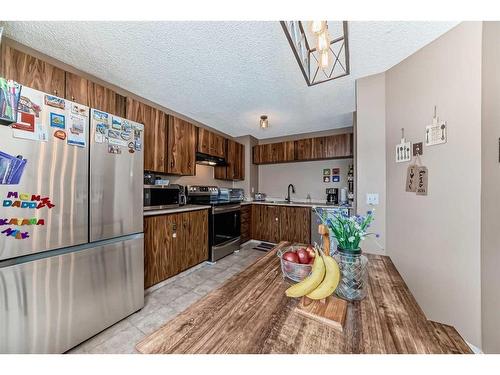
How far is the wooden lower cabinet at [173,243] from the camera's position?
2033 millimetres

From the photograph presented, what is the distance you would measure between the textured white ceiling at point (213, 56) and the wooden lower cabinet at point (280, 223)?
1892 mm

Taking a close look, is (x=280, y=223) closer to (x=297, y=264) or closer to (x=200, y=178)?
(x=200, y=178)

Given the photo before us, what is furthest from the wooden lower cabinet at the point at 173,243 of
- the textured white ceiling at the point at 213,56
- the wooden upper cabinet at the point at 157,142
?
the textured white ceiling at the point at 213,56

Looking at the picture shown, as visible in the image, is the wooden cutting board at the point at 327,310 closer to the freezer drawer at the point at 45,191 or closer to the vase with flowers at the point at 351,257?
the vase with flowers at the point at 351,257

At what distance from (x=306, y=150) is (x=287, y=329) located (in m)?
3.56

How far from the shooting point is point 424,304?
148cm

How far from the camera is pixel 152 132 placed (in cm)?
239

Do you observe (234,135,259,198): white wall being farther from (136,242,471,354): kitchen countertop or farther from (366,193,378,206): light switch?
(136,242,471,354): kitchen countertop

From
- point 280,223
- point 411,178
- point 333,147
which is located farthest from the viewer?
point 280,223

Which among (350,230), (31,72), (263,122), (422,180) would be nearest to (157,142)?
(31,72)

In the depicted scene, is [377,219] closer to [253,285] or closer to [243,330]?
[253,285]

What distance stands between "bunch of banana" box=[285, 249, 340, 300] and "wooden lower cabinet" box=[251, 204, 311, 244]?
A: 111 inches
